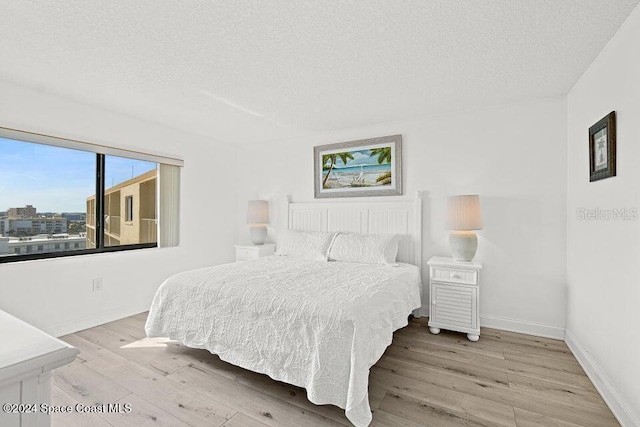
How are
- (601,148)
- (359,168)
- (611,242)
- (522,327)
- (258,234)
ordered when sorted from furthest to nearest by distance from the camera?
1. (258,234)
2. (359,168)
3. (522,327)
4. (601,148)
5. (611,242)

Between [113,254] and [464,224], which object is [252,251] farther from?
[464,224]

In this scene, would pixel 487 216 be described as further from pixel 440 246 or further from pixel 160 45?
pixel 160 45

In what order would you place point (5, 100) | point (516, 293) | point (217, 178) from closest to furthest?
1. point (5, 100)
2. point (516, 293)
3. point (217, 178)

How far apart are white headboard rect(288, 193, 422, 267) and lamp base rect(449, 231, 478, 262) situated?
454 millimetres

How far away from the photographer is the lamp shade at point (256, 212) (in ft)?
15.2

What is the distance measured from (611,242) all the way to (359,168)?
2.57m

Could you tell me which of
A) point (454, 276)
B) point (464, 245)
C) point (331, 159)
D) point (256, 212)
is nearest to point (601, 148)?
point (464, 245)

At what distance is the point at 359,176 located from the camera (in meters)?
4.06

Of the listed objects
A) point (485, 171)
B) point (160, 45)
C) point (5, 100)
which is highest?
point (160, 45)

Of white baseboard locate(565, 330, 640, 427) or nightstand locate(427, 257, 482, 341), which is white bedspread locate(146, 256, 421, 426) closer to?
nightstand locate(427, 257, 482, 341)

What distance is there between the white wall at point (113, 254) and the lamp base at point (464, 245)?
341 cm

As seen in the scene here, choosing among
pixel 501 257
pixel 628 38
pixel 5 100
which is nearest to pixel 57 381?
pixel 5 100

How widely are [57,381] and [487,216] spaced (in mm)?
3998

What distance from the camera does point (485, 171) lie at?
3.34 meters
